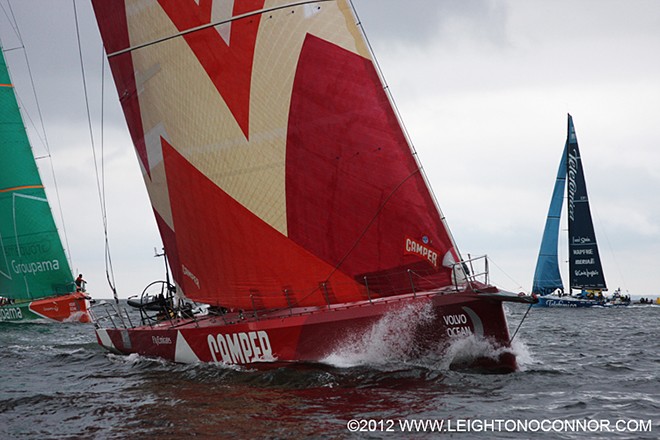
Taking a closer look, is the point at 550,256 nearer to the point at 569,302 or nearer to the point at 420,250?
the point at 569,302

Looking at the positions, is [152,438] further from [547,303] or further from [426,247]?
[547,303]

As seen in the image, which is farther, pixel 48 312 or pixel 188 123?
pixel 48 312

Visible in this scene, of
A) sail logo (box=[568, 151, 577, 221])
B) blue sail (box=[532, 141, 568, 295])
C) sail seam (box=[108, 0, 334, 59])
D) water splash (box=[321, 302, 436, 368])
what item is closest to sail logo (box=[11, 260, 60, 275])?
sail seam (box=[108, 0, 334, 59])

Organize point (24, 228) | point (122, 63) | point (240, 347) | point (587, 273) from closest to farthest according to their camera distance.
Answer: point (240, 347) < point (122, 63) < point (24, 228) < point (587, 273)

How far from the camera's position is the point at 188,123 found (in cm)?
1395

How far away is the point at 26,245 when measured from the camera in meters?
31.4

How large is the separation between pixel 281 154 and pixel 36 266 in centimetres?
2233

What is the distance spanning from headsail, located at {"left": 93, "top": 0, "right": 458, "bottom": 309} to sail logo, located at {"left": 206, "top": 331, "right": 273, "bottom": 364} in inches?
39.1

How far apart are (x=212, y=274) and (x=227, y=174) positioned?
2.22 meters

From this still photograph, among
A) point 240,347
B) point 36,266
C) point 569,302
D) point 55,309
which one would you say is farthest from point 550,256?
point 240,347

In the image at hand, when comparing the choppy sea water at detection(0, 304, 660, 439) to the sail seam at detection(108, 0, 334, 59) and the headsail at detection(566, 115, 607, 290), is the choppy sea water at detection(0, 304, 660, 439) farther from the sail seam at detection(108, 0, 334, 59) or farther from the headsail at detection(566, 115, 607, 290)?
the headsail at detection(566, 115, 607, 290)

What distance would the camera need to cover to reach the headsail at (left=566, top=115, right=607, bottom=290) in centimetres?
4703

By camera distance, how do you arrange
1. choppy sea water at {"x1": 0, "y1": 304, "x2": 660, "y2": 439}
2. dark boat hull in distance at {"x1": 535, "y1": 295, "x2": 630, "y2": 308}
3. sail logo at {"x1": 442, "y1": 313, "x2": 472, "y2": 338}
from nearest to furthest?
choppy sea water at {"x1": 0, "y1": 304, "x2": 660, "y2": 439}, sail logo at {"x1": 442, "y1": 313, "x2": 472, "y2": 338}, dark boat hull in distance at {"x1": 535, "y1": 295, "x2": 630, "y2": 308}

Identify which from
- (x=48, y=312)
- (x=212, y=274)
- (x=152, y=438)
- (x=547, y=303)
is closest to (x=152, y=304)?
(x=212, y=274)
